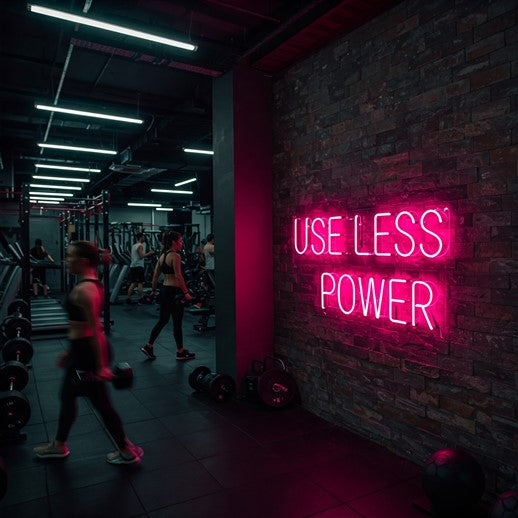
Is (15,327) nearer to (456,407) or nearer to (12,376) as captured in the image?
(12,376)

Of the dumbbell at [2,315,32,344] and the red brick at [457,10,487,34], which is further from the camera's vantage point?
the dumbbell at [2,315,32,344]

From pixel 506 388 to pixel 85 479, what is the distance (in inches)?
110

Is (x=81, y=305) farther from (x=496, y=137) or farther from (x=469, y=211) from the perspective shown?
(x=496, y=137)

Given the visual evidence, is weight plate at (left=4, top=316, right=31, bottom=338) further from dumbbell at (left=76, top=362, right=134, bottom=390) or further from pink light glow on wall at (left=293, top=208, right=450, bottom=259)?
pink light glow on wall at (left=293, top=208, right=450, bottom=259)

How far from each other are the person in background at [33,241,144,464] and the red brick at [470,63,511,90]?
9.16ft

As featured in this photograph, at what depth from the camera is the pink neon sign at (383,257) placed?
9.89 ft

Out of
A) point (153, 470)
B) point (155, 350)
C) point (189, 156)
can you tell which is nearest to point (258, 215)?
point (153, 470)

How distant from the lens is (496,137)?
2.66m

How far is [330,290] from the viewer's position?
3908 millimetres

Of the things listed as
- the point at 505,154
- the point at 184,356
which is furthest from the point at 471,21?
the point at 184,356

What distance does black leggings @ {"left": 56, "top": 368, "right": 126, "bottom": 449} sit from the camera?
10.2 feet

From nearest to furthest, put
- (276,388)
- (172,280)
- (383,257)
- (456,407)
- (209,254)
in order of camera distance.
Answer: (456,407) < (383,257) < (276,388) < (172,280) < (209,254)

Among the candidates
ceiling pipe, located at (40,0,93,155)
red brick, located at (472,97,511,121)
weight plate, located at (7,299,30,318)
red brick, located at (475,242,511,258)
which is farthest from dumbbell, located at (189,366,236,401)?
weight plate, located at (7,299,30,318)

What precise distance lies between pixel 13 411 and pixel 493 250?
383cm
